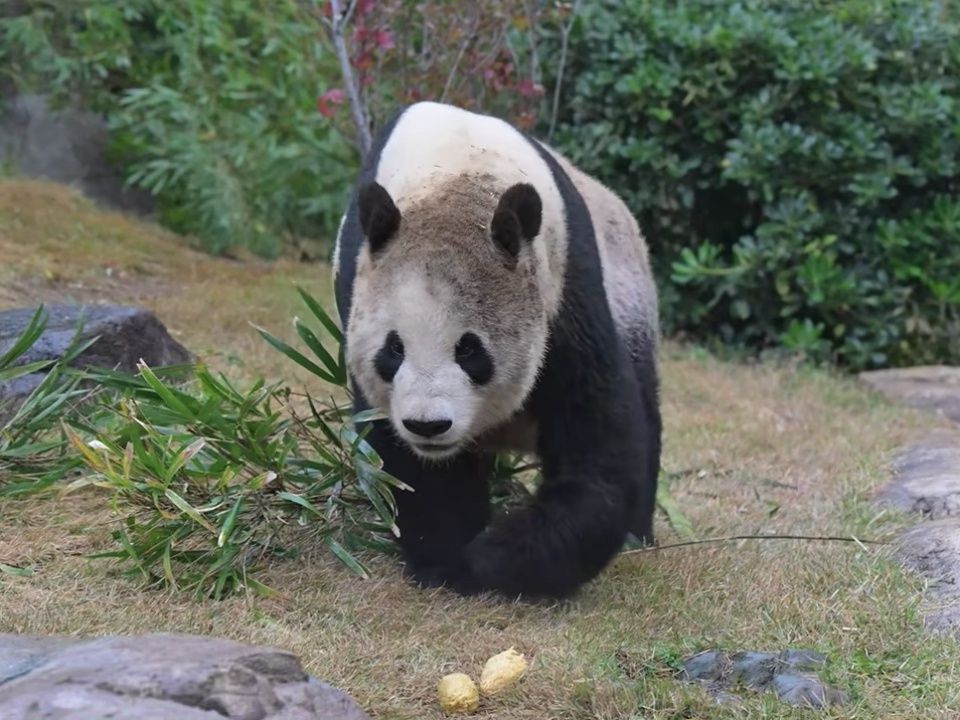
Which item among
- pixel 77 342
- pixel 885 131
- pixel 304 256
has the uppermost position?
pixel 885 131

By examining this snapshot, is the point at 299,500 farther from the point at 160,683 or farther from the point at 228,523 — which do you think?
the point at 160,683

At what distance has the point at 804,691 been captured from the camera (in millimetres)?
3436

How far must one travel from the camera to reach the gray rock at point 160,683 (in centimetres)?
265

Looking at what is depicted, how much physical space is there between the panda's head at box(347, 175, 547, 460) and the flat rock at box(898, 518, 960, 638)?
60.0 inches

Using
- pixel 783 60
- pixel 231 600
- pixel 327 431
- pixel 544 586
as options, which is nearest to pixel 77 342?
pixel 327 431

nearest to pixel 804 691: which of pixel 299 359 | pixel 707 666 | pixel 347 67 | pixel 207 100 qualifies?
pixel 707 666

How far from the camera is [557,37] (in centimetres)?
950

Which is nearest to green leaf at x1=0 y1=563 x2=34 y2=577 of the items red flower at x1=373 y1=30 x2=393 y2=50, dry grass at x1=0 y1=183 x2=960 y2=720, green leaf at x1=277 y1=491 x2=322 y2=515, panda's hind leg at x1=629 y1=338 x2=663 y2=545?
dry grass at x1=0 y1=183 x2=960 y2=720

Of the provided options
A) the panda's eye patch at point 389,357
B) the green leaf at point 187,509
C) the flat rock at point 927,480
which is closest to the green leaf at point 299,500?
the green leaf at point 187,509

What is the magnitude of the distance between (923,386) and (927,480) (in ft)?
9.10

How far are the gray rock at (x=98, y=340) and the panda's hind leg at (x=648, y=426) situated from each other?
2.19m

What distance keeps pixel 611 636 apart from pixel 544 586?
0.33m

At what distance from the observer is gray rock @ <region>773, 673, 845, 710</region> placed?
339 cm

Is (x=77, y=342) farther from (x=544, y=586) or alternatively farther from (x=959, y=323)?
(x=959, y=323)
